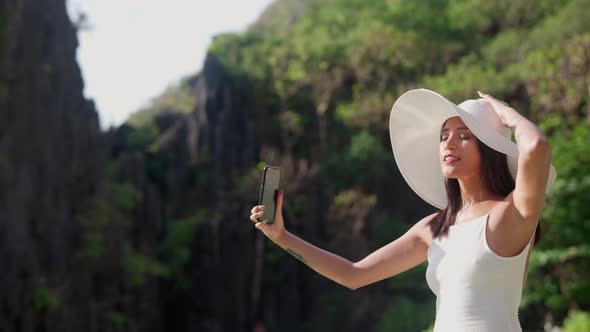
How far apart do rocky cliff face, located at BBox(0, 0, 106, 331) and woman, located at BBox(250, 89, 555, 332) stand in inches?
491

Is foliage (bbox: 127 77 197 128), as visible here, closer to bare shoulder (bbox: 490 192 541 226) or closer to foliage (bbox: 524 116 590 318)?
foliage (bbox: 524 116 590 318)

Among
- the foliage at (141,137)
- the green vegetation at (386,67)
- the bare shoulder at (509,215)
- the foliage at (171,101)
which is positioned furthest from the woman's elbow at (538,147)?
the foliage at (171,101)

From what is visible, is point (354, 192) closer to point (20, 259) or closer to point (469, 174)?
point (20, 259)

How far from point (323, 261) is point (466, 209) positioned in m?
0.39

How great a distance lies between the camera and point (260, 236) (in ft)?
72.0

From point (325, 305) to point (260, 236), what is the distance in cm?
268

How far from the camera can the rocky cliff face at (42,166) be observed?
570 inches

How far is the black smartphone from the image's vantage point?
1869mm

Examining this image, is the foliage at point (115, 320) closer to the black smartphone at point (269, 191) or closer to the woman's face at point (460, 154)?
the black smartphone at point (269, 191)

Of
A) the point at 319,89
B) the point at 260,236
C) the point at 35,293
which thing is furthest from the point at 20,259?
the point at 319,89

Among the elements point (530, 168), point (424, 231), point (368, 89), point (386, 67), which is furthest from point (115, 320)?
point (530, 168)

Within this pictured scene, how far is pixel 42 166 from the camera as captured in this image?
1700 cm

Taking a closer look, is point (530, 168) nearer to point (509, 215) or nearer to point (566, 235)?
point (509, 215)

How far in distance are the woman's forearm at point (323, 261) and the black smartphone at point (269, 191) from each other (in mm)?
75
